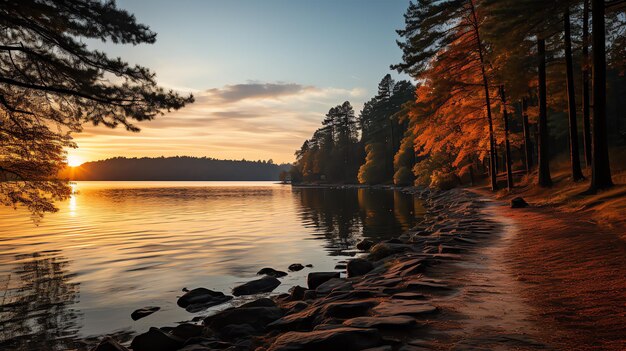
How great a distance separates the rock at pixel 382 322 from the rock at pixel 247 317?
232cm

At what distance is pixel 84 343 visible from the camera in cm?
766

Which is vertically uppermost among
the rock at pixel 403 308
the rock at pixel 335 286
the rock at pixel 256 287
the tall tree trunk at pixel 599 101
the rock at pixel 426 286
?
the tall tree trunk at pixel 599 101

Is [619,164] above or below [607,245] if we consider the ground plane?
above

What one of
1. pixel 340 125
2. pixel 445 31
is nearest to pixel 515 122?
pixel 445 31

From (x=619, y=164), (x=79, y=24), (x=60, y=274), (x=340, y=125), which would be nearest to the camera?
(x=79, y=24)

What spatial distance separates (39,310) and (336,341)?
836cm

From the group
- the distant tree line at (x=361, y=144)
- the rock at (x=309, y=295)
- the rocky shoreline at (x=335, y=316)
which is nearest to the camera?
the rocky shoreline at (x=335, y=316)

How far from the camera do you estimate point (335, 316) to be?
6051 millimetres

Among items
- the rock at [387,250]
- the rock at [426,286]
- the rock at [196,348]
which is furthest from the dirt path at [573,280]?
the rock at [196,348]

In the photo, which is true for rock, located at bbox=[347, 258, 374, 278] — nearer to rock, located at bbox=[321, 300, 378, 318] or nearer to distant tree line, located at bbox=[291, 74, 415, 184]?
rock, located at bbox=[321, 300, 378, 318]

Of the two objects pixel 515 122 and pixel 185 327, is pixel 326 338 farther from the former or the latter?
pixel 515 122

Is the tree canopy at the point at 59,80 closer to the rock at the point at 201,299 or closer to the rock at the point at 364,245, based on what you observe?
the rock at the point at 201,299

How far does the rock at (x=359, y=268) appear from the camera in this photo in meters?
10.6

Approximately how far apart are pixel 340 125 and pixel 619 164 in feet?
284
